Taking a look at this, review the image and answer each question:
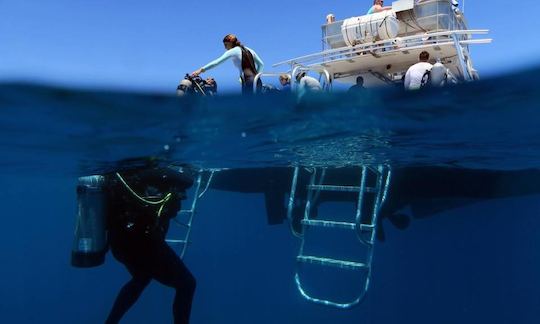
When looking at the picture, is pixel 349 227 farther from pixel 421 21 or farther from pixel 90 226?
pixel 421 21

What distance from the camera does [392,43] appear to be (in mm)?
10117

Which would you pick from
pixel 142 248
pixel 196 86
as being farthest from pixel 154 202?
pixel 196 86

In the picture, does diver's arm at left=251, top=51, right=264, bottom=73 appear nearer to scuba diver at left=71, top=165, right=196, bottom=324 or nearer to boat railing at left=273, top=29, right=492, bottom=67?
scuba diver at left=71, top=165, right=196, bottom=324

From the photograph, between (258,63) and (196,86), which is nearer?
(196,86)

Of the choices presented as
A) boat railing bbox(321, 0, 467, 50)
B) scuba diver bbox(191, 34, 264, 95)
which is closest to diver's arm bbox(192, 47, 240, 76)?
scuba diver bbox(191, 34, 264, 95)

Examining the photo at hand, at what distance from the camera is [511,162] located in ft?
34.0

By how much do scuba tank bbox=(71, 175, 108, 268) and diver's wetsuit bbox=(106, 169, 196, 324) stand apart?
0.44 ft

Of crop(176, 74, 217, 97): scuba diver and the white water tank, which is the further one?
the white water tank

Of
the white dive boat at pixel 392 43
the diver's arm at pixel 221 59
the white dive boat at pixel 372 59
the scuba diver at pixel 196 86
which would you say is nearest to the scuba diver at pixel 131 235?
the scuba diver at pixel 196 86

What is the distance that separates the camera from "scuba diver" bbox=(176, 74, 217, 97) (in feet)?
19.0

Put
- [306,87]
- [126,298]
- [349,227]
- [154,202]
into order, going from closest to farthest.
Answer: [306,87], [154,202], [126,298], [349,227]

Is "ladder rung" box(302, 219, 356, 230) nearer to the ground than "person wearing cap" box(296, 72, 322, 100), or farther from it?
nearer to the ground

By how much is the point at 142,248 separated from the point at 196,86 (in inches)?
92.3

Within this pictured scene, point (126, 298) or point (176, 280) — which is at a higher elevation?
point (176, 280)
